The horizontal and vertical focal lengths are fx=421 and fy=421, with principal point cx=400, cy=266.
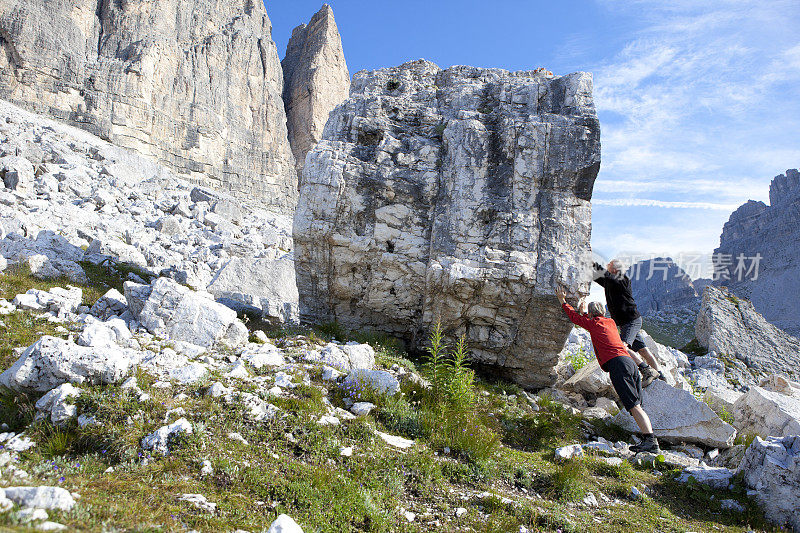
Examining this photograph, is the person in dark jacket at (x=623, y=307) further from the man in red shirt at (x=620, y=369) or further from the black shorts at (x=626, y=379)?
the black shorts at (x=626, y=379)

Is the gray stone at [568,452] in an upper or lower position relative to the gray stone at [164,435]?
lower

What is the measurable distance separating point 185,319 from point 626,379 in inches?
303

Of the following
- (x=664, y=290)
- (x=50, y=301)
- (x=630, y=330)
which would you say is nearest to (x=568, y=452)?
(x=630, y=330)

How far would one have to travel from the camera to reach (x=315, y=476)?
4438 millimetres

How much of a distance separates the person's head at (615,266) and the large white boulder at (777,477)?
3636 mm

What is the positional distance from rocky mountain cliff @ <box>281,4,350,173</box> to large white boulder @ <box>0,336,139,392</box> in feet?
219

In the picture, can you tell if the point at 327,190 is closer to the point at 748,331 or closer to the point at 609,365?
the point at 609,365

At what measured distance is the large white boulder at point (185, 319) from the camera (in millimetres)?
7297

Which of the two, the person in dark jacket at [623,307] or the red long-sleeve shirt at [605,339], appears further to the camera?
the person in dark jacket at [623,307]

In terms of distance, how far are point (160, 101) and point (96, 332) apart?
52.5m

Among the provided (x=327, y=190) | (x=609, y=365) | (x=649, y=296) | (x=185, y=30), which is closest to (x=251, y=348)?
(x=327, y=190)

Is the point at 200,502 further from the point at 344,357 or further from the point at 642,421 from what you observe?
the point at 642,421

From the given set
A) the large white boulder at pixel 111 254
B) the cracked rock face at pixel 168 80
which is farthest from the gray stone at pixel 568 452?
the cracked rock face at pixel 168 80

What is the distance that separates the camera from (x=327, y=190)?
9969mm
